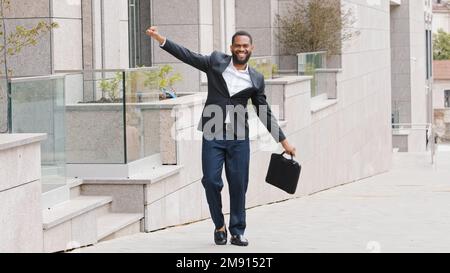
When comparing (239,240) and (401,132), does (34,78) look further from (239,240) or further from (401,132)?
(401,132)

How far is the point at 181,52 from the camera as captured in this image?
9336 millimetres

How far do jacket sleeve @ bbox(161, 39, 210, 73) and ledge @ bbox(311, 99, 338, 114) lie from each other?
1188 cm

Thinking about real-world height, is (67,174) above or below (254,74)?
below

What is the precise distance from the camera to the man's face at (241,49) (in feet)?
30.7

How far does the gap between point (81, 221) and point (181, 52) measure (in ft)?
5.75

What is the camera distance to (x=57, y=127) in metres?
10.2

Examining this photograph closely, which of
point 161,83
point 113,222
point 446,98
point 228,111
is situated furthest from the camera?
point 446,98

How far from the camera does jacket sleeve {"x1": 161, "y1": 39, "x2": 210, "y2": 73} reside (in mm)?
9279

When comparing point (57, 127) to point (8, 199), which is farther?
point (57, 127)

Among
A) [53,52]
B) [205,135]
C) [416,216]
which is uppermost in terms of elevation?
[53,52]

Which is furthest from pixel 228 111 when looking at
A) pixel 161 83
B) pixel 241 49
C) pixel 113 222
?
pixel 161 83

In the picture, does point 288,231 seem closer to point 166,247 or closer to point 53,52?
point 166,247

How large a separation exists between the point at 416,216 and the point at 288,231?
107 inches
